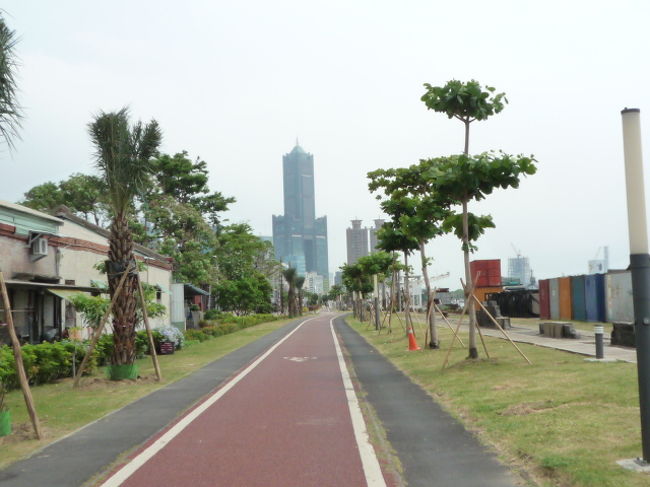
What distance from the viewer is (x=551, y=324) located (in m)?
23.8

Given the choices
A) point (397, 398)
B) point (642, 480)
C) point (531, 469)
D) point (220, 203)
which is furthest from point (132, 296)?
point (220, 203)

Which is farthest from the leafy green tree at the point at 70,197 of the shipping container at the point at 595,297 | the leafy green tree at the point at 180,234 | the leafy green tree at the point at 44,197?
the shipping container at the point at 595,297

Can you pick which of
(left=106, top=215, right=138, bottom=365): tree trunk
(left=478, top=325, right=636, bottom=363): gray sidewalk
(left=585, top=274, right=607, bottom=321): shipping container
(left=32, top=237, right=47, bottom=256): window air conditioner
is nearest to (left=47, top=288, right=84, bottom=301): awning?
(left=32, top=237, right=47, bottom=256): window air conditioner

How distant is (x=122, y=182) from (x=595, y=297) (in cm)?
2495

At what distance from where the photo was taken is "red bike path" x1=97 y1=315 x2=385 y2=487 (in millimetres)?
6543

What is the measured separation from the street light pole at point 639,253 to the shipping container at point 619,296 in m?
24.7

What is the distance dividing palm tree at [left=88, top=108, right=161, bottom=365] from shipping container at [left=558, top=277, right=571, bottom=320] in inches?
1053

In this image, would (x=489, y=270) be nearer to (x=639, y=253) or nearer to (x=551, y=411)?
(x=551, y=411)

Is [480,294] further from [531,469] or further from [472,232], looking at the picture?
[531,469]

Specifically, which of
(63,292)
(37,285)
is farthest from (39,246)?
(37,285)

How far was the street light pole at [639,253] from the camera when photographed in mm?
6180

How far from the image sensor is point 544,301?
4000 cm

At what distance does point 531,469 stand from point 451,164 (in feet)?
32.3

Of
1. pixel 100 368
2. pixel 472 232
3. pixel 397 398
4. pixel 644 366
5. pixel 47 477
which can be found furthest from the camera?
pixel 100 368
